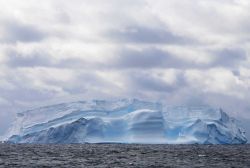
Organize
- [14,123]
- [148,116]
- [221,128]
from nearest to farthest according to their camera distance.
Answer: [148,116] → [221,128] → [14,123]

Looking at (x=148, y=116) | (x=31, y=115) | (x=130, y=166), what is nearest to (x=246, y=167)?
(x=130, y=166)

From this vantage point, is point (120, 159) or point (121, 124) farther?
point (121, 124)

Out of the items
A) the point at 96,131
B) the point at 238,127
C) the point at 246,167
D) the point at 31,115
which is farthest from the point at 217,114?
the point at 246,167

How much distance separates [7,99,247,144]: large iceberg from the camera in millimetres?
93188

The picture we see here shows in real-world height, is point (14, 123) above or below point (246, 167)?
above

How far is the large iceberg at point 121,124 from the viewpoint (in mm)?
93188

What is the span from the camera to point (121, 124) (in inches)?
3762

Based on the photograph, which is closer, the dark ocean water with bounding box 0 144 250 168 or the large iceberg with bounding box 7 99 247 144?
the dark ocean water with bounding box 0 144 250 168

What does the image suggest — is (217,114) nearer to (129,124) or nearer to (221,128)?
(221,128)

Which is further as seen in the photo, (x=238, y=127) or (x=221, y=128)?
(x=238, y=127)

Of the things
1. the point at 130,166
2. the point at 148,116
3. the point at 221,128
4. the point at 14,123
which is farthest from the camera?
the point at 14,123

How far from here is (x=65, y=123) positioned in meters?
92.9

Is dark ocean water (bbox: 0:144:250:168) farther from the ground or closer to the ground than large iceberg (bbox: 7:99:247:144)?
closer to the ground

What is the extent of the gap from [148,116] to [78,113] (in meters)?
15.3
